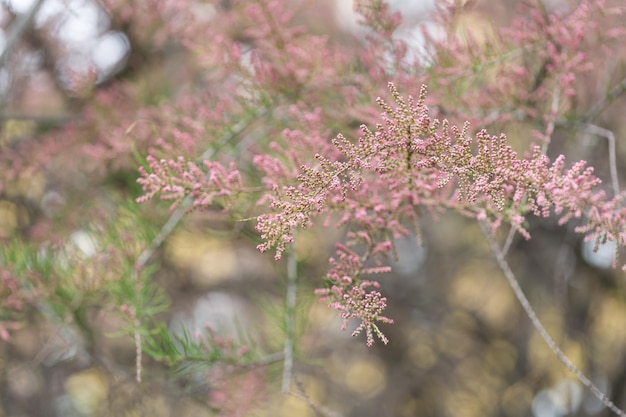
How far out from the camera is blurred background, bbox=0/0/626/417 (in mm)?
856

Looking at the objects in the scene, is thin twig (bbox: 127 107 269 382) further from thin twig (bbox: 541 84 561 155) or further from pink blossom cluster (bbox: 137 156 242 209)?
thin twig (bbox: 541 84 561 155)

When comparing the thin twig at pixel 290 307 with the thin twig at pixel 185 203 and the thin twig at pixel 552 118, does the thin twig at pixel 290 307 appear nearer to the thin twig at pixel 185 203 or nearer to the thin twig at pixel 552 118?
the thin twig at pixel 185 203

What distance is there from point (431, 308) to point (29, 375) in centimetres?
95

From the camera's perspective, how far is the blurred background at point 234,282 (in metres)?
0.86

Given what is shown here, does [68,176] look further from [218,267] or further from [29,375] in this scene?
[218,267]

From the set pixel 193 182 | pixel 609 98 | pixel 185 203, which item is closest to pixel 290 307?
pixel 185 203

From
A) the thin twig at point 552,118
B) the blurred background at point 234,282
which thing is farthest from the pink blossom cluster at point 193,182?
the thin twig at point 552,118

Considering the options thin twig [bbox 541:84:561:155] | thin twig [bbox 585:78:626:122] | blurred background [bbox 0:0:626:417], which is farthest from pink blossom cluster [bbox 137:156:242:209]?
thin twig [bbox 585:78:626:122]

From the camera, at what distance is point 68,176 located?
41.6 inches

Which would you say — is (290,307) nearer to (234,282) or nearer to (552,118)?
(552,118)

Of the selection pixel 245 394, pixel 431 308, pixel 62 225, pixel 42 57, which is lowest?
pixel 431 308

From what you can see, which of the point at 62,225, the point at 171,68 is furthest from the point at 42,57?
the point at 62,225

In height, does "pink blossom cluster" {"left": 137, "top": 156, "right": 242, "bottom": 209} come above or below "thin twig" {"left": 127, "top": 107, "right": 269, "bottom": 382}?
above

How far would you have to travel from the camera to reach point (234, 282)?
1748 mm
